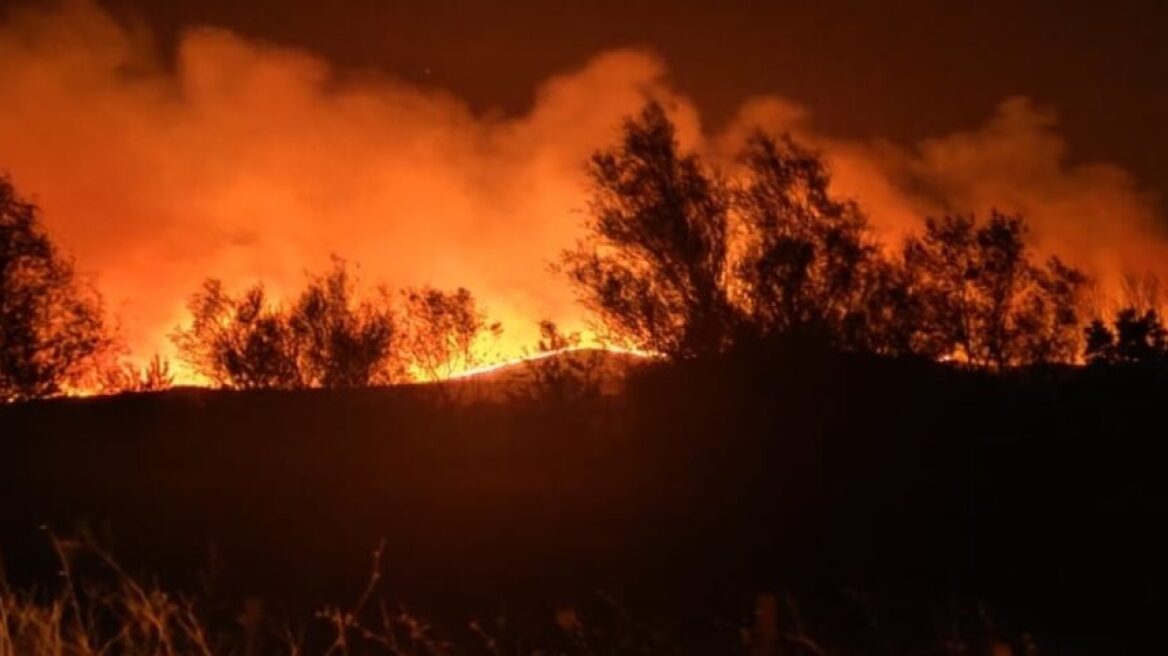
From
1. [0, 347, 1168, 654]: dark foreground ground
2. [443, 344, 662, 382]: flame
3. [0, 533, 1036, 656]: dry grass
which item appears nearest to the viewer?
[0, 533, 1036, 656]: dry grass

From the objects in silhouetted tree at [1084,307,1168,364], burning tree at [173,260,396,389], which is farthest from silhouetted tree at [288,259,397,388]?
silhouetted tree at [1084,307,1168,364]

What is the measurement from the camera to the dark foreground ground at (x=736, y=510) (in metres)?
20.8

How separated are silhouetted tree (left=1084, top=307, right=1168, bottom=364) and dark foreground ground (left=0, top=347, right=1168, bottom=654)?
25.1 inches

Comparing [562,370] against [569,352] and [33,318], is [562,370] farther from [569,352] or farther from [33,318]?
[33,318]

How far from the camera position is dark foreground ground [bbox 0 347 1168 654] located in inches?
820

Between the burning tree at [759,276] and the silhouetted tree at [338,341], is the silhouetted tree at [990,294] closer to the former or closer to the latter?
the burning tree at [759,276]

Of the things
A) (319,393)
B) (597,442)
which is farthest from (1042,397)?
(319,393)

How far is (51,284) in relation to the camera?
36.7 meters

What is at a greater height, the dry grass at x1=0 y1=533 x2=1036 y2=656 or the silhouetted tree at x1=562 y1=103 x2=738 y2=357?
the silhouetted tree at x1=562 y1=103 x2=738 y2=357

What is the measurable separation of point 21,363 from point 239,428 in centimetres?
662

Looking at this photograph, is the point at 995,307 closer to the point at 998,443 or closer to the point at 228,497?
the point at 998,443

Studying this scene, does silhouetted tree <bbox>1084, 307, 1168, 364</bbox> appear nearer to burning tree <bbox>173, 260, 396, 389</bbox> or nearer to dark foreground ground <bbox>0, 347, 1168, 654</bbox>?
dark foreground ground <bbox>0, 347, 1168, 654</bbox>

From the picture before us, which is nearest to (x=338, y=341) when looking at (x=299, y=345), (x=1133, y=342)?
(x=299, y=345)

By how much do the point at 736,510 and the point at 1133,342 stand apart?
336 inches
